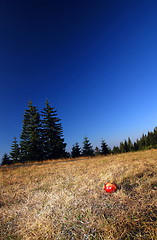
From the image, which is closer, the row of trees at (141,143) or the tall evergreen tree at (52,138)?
the tall evergreen tree at (52,138)

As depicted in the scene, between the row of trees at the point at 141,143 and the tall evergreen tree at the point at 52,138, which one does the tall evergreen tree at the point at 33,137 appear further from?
the row of trees at the point at 141,143

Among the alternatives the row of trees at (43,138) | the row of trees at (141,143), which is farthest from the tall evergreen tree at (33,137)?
the row of trees at (141,143)

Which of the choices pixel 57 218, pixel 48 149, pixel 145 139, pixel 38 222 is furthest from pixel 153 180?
pixel 145 139

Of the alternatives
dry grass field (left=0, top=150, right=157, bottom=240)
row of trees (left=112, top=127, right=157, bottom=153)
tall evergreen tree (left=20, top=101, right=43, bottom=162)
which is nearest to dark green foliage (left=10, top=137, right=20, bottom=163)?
tall evergreen tree (left=20, top=101, right=43, bottom=162)

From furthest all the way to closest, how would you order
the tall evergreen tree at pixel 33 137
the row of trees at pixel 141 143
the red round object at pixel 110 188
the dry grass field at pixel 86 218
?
the row of trees at pixel 141 143 < the tall evergreen tree at pixel 33 137 < the red round object at pixel 110 188 < the dry grass field at pixel 86 218

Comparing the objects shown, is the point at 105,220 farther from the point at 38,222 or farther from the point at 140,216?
the point at 38,222

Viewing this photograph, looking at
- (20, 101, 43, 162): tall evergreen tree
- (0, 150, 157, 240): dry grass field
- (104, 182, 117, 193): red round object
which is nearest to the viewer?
(0, 150, 157, 240): dry grass field

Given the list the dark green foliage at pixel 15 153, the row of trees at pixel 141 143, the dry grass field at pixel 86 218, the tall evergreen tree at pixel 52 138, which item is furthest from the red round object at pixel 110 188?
the row of trees at pixel 141 143

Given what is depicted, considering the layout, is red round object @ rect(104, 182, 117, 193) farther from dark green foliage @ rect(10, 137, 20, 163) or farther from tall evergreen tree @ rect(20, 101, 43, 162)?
dark green foliage @ rect(10, 137, 20, 163)

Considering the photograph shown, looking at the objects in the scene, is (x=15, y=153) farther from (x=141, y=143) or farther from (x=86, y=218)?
(x=141, y=143)

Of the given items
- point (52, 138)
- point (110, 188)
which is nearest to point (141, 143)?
point (52, 138)

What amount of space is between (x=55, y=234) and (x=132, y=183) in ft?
5.62

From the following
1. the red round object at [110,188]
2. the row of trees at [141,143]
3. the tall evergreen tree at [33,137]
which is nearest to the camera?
the red round object at [110,188]

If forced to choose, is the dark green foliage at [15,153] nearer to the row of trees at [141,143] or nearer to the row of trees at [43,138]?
the row of trees at [43,138]
